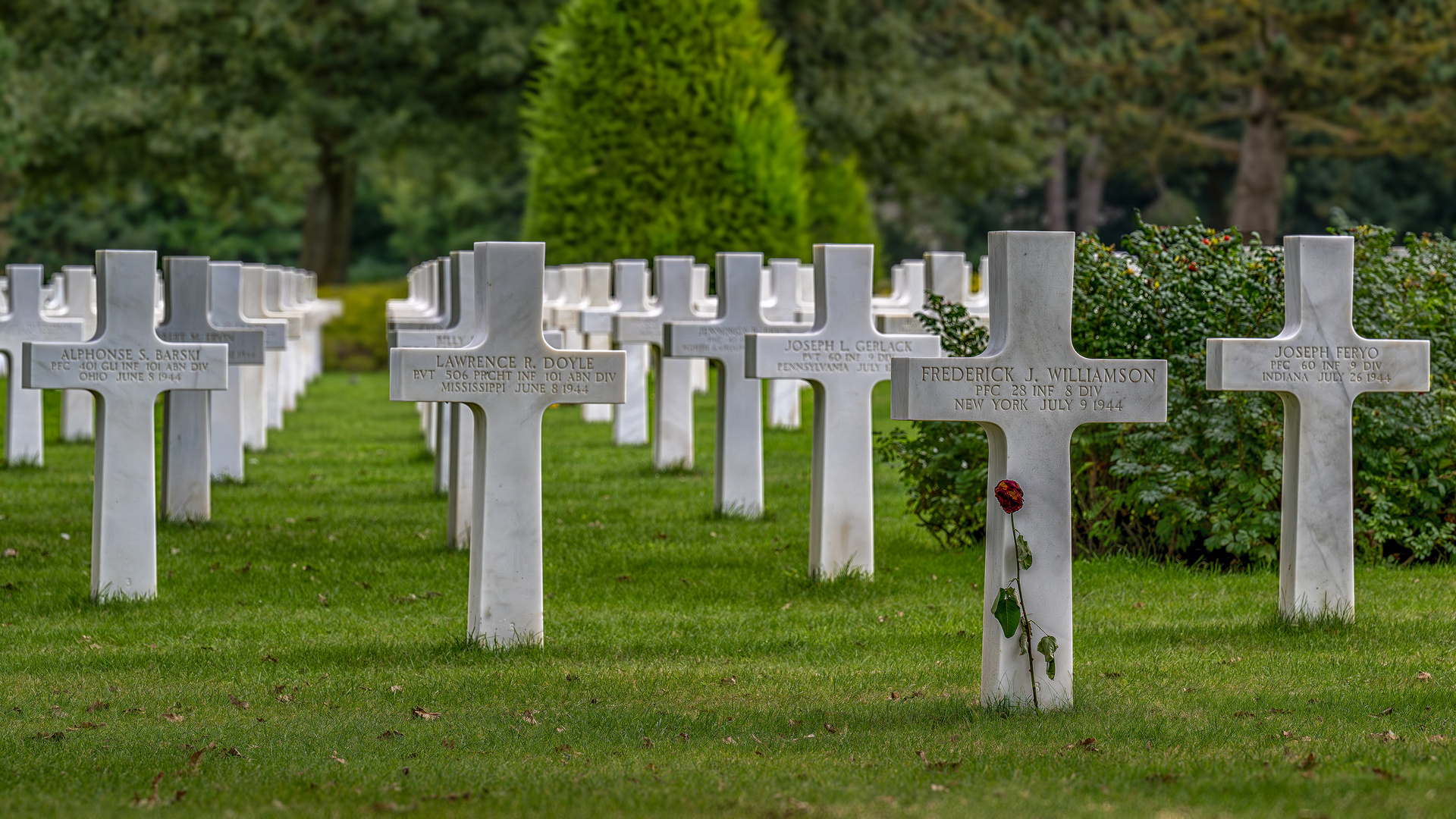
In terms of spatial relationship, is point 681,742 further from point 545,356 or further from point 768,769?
point 545,356

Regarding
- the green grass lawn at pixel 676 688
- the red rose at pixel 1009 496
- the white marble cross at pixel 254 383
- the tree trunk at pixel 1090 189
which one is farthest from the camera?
the tree trunk at pixel 1090 189

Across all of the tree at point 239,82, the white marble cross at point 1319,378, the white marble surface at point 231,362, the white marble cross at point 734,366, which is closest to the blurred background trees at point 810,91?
the tree at point 239,82

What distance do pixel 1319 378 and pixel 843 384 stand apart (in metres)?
2.13

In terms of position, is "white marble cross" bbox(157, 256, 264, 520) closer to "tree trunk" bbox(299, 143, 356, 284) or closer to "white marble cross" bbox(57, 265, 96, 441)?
"white marble cross" bbox(57, 265, 96, 441)

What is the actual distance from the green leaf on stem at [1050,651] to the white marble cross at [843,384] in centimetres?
241

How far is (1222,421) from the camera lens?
821 centimetres

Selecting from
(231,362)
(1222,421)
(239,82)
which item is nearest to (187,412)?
(231,362)

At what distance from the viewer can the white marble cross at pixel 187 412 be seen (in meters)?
9.30

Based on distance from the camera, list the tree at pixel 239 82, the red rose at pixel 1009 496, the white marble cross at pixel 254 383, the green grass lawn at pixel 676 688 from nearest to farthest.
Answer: the green grass lawn at pixel 676 688 → the red rose at pixel 1009 496 → the white marble cross at pixel 254 383 → the tree at pixel 239 82

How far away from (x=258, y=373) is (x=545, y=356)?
7.49 meters

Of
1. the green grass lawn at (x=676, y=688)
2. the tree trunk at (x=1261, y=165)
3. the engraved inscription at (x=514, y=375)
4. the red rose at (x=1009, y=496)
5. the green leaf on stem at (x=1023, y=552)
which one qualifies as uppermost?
the tree trunk at (x=1261, y=165)

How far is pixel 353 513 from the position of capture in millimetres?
10258

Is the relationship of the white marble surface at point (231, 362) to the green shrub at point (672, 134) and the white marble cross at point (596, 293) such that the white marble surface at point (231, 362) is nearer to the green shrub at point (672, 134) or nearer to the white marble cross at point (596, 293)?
the white marble cross at point (596, 293)

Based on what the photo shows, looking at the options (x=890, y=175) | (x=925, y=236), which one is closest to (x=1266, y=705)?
(x=890, y=175)
